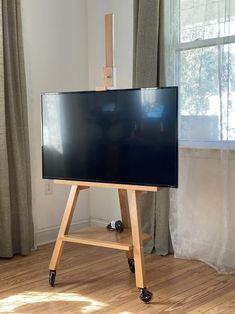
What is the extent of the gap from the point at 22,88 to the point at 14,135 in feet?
1.21

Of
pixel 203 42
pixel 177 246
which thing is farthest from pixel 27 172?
pixel 203 42

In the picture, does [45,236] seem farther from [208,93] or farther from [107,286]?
[208,93]

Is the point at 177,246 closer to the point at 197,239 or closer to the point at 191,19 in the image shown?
the point at 197,239

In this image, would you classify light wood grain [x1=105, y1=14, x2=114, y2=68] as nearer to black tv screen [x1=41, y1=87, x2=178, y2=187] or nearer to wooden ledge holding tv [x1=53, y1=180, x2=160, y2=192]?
black tv screen [x1=41, y1=87, x2=178, y2=187]

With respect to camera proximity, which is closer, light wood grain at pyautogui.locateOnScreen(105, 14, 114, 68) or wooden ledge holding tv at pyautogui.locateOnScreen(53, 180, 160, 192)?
wooden ledge holding tv at pyautogui.locateOnScreen(53, 180, 160, 192)

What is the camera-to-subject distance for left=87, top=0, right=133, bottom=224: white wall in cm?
377

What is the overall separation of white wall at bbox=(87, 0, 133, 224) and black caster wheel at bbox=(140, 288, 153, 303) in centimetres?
141

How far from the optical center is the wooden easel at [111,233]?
8.61 feet

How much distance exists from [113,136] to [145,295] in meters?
0.95

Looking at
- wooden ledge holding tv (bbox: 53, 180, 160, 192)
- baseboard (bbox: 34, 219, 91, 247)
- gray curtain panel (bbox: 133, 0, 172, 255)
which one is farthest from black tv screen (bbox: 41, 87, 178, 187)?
baseboard (bbox: 34, 219, 91, 247)

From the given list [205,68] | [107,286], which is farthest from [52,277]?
[205,68]

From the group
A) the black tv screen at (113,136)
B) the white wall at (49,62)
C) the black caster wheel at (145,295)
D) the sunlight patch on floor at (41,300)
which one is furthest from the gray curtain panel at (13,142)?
the black caster wheel at (145,295)

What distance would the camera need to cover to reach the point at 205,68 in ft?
10.3

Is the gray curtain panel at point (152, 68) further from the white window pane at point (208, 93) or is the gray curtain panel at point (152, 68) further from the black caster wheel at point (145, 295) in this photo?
the black caster wheel at point (145, 295)
